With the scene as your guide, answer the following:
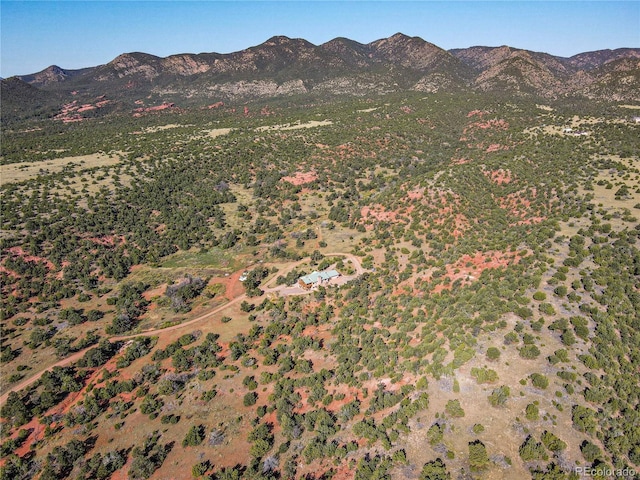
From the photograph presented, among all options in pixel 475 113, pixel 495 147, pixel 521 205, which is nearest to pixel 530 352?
pixel 521 205

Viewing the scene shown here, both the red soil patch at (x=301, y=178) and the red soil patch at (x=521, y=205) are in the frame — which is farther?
the red soil patch at (x=301, y=178)

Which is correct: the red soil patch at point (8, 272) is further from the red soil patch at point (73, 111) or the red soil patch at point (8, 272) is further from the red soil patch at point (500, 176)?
the red soil patch at point (73, 111)

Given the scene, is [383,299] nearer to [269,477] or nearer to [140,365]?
[269,477]

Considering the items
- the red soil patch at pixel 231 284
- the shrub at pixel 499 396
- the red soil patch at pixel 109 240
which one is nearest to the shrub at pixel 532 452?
the shrub at pixel 499 396

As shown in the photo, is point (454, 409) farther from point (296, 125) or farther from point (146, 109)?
point (146, 109)

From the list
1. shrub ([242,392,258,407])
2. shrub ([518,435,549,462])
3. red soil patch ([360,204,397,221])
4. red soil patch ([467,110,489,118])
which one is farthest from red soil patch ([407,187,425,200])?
red soil patch ([467,110,489,118])

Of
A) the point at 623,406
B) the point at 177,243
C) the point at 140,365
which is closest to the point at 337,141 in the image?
the point at 177,243
